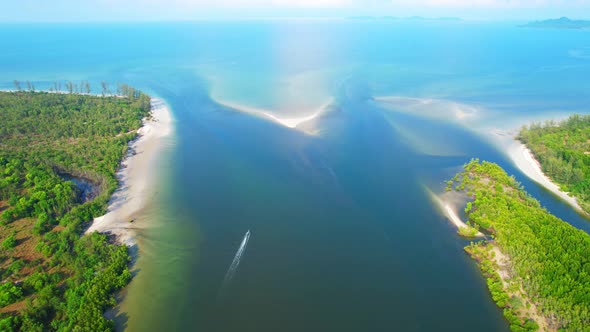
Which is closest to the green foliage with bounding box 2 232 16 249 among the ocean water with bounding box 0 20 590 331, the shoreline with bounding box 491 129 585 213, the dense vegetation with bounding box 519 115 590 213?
the ocean water with bounding box 0 20 590 331

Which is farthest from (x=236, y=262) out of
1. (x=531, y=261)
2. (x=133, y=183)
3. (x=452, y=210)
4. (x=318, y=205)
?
(x=531, y=261)

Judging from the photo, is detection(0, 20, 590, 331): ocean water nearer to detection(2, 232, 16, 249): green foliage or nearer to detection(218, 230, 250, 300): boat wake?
detection(218, 230, 250, 300): boat wake

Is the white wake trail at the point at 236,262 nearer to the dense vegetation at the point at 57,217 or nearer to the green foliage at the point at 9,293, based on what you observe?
the dense vegetation at the point at 57,217

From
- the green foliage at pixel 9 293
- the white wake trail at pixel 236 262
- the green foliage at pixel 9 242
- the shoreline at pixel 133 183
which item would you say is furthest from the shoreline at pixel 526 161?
the green foliage at pixel 9 242

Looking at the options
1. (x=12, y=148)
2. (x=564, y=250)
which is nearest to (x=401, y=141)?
(x=564, y=250)

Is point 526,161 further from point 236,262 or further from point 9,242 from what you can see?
point 9,242

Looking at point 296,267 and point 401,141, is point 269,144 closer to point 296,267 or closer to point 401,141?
point 401,141
